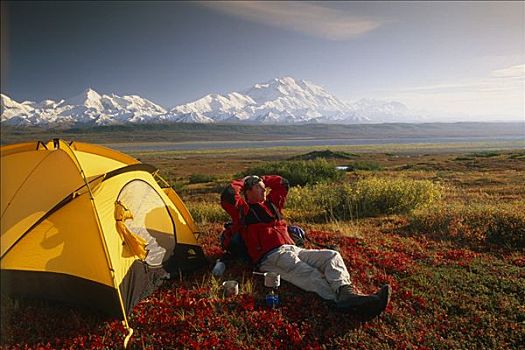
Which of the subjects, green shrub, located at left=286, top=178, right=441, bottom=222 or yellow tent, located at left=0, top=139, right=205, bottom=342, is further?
green shrub, located at left=286, top=178, right=441, bottom=222

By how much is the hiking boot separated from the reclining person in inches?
2.7

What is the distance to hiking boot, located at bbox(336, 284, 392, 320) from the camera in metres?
4.98

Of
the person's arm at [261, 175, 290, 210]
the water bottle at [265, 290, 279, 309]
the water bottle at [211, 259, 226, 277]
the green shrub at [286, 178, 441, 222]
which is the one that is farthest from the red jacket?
the green shrub at [286, 178, 441, 222]

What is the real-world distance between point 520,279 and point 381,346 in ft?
11.5

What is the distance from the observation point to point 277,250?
6.18 meters

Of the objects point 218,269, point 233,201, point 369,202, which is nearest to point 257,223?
point 233,201

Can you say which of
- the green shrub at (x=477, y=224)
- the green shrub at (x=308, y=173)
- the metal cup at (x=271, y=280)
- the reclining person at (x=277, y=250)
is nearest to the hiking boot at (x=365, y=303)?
the reclining person at (x=277, y=250)

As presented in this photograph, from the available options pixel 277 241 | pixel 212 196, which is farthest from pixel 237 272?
pixel 212 196

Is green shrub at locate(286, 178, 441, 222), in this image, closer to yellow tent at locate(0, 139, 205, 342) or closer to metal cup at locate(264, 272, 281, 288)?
metal cup at locate(264, 272, 281, 288)

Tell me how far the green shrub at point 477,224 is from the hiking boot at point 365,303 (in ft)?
16.3

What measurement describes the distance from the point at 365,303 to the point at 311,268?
3.66 feet

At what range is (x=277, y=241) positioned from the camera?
6262mm

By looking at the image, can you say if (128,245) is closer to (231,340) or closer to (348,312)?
(231,340)

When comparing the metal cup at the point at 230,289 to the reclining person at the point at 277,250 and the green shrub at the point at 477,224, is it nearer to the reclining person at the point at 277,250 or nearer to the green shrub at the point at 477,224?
the reclining person at the point at 277,250
